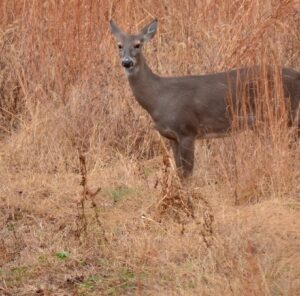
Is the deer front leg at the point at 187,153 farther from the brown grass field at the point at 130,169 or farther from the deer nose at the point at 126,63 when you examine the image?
the deer nose at the point at 126,63

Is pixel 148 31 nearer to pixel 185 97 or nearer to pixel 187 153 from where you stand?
pixel 185 97

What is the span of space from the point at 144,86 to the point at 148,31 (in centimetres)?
49

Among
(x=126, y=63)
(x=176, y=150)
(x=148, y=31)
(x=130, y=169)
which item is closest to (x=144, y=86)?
(x=126, y=63)

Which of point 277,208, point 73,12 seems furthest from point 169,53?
point 277,208

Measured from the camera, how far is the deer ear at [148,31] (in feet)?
27.4

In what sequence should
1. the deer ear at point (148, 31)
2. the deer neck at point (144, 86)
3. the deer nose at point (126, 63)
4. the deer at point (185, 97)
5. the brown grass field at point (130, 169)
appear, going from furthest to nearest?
the deer ear at point (148, 31) < the deer neck at point (144, 86) < the deer nose at point (126, 63) < the deer at point (185, 97) < the brown grass field at point (130, 169)

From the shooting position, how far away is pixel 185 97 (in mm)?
8133

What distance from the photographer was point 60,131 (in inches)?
331

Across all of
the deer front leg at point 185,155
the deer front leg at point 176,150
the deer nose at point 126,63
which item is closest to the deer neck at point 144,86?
the deer nose at point 126,63

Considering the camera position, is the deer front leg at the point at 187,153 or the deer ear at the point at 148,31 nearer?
the deer front leg at the point at 187,153

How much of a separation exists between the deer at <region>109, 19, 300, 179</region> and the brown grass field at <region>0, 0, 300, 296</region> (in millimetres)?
156

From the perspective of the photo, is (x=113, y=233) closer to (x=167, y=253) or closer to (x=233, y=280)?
(x=167, y=253)

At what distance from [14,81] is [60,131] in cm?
117

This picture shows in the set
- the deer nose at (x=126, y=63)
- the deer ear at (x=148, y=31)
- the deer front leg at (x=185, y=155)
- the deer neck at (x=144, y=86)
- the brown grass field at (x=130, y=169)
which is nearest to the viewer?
the brown grass field at (x=130, y=169)
